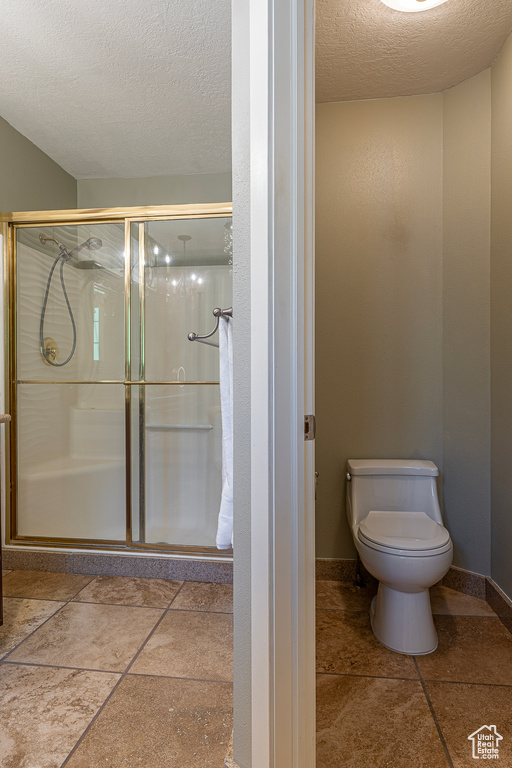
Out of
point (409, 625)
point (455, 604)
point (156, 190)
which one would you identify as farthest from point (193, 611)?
point (156, 190)

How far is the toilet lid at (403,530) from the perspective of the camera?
1699mm

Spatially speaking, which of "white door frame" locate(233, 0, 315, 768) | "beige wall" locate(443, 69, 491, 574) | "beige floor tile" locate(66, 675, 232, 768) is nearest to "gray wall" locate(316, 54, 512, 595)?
"beige wall" locate(443, 69, 491, 574)

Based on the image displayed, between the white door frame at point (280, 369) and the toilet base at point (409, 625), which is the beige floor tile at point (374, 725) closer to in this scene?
the toilet base at point (409, 625)

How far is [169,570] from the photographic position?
2.35 meters

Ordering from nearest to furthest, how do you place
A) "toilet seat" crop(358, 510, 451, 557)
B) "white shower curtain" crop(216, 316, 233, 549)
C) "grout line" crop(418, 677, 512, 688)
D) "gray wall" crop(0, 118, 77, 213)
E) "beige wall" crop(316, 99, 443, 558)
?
"white shower curtain" crop(216, 316, 233, 549) → "grout line" crop(418, 677, 512, 688) → "toilet seat" crop(358, 510, 451, 557) → "beige wall" crop(316, 99, 443, 558) → "gray wall" crop(0, 118, 77, 213)

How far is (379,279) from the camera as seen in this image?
2277mm

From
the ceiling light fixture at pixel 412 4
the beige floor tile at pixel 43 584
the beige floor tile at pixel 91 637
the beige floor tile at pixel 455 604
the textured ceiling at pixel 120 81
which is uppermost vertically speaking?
the textured ceiling at pixel 120 81

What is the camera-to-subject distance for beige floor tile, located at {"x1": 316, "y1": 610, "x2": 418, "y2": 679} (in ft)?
5.33

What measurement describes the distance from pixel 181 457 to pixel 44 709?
1257 mm

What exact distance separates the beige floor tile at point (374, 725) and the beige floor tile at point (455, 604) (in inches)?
22.6

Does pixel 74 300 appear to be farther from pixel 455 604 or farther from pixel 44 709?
pixel 455 604

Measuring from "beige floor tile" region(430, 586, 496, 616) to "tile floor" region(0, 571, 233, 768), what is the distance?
0.98m

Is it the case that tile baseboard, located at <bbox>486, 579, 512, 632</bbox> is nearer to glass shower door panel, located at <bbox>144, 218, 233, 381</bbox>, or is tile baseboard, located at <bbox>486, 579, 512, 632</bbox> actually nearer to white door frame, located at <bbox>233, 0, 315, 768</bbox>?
white door frame, located at <bbox>233, 0, 315, 768</bbox>

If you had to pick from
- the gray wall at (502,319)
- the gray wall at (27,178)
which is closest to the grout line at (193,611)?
the gray wall at (502,319)
